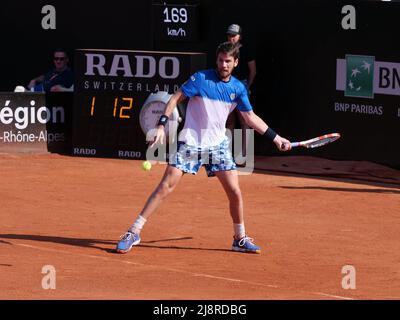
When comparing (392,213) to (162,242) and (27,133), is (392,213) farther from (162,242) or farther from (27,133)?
(27,133)

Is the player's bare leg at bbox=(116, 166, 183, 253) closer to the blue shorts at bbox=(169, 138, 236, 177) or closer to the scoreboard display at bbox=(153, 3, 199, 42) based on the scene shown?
the blue shorts at bbox=(169, 138, 236, 177)

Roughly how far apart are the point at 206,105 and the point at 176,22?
29.1ft

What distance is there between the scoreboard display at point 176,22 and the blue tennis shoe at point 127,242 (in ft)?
28.8

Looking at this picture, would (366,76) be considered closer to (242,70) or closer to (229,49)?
(242,70)

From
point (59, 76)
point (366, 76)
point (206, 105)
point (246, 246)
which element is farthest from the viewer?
point (59, 76)

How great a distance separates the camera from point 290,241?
11938 mm

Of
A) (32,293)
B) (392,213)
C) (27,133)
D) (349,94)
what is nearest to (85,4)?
(27,133)

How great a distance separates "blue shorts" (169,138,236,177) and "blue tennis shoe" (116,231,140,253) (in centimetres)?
83

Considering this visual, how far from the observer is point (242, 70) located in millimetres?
18797

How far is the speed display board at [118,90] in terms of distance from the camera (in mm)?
17969

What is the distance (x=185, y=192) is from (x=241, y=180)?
142cm

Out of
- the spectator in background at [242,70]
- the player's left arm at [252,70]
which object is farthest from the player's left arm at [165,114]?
the player's left arm at [252,70]

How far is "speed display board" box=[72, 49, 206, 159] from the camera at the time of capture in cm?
1797

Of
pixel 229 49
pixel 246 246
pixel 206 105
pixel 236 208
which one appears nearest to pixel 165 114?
pixel 206 105
